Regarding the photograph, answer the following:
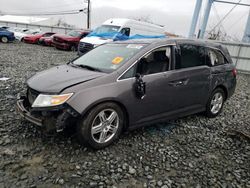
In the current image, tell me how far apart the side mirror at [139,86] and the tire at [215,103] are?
189 cm

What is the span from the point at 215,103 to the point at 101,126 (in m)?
2.83

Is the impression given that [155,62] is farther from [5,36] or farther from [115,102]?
[5,36]

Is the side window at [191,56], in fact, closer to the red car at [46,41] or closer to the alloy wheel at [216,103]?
the alloy wheel at [216,103]

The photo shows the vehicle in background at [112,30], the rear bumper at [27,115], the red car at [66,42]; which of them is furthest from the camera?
the red car at [66,42]

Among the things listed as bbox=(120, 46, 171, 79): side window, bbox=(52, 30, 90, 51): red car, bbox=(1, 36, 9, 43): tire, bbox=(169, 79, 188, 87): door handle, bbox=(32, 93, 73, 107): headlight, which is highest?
bbox=(120, 46, 171, 79): side window

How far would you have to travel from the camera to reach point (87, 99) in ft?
8.98

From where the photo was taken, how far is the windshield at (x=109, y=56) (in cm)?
329

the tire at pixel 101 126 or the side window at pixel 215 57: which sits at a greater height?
the side window at pixel 215 57

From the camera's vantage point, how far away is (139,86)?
3.12 meters

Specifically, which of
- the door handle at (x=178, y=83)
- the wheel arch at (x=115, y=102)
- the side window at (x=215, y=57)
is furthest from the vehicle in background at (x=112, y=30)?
the wheel arch at (x=115, y=102)

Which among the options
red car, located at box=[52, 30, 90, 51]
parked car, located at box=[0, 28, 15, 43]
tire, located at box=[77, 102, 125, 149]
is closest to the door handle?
tire, located at box=[77, 102, 125, 149]

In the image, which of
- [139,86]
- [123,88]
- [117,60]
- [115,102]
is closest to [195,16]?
[117,60]

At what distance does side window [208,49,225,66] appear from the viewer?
4.31 metres

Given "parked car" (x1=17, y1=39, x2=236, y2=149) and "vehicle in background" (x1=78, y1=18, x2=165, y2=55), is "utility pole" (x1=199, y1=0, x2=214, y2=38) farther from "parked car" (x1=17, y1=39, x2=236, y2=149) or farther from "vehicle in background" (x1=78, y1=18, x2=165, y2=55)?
"parked car" (x1=17, y1=39, x2=236, y2=149)
